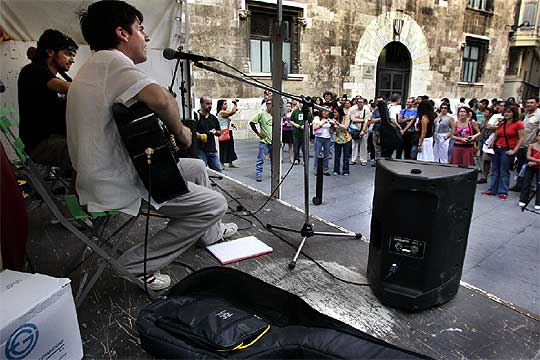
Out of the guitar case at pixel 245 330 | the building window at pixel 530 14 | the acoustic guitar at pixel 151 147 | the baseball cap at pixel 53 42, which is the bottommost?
the guitar case at pixel 245 330

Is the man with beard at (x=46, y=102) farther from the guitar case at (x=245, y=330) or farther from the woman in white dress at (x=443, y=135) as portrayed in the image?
the woman in white dress at (x=443, y=135)

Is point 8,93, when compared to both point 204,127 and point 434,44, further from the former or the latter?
point 434,44

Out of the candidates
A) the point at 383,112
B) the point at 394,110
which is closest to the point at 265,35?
the point at 394,110

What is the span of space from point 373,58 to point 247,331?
46.5 feet

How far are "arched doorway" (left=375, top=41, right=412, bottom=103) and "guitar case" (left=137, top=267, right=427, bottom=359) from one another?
47.2 ft

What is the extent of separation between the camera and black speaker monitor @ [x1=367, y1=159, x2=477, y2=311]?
78.0 inches

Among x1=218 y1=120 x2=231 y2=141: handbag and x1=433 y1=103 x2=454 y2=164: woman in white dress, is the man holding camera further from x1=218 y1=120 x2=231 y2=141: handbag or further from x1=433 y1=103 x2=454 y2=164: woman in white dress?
x1=433 y1=103 x2=454 y2=164: woman in white dress

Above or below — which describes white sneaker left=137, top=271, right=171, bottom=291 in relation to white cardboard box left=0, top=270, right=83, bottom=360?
below

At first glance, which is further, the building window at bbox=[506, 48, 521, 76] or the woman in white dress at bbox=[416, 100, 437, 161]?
the building window at bbox=[506, 48, 521, 76]

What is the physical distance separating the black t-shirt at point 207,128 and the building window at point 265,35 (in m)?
5.71

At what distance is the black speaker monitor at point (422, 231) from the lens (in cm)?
198

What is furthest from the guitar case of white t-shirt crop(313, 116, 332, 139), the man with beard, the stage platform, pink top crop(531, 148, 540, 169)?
white t-shirt crop(313, 116, 332, 139)

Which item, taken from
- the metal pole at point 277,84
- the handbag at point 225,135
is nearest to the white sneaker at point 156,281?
the metal pole at point 277,84

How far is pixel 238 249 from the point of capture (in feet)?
9.29
